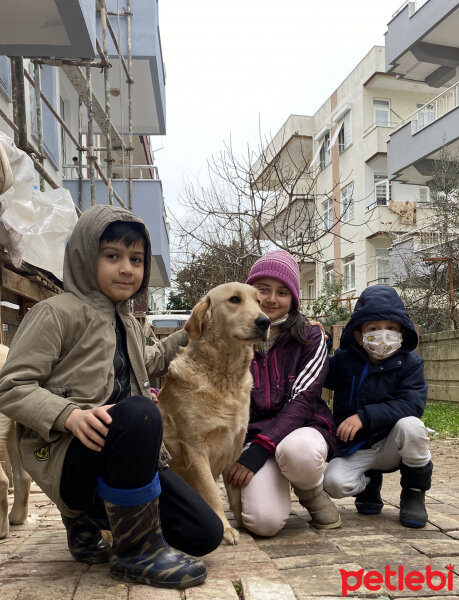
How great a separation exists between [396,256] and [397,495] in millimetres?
12751

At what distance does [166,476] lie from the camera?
2369 millimetres

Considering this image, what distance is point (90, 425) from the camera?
2049 millimetres

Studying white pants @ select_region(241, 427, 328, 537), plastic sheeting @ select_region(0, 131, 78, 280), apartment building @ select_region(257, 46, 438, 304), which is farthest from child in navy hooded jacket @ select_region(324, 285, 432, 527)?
apartment building @ select_region(257, 46, 438, 304)

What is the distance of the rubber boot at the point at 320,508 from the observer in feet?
10.0

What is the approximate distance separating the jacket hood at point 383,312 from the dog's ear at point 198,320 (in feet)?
2.98

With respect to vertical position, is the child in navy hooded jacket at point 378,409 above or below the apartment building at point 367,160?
below

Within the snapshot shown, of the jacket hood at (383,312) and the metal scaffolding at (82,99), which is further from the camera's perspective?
the metal scaffolding at (82,99)

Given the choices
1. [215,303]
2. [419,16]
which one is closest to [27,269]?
[215,303]

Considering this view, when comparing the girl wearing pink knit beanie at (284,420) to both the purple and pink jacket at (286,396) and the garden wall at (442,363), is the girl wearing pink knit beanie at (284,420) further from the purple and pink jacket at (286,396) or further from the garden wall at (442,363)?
the garden wall at (442,363)

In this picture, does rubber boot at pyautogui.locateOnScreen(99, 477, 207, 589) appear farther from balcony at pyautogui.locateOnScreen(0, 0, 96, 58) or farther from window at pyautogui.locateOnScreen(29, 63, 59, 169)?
Result: window at pyautogui.locateOnScreen(29, 63, 59, 169)

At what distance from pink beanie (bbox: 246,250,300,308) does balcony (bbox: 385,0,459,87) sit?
15.0m

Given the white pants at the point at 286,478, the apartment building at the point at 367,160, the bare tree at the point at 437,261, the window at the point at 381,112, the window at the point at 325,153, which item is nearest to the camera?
the white pants at the point at 286,478

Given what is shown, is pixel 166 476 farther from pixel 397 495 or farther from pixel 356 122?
pixel 356 122

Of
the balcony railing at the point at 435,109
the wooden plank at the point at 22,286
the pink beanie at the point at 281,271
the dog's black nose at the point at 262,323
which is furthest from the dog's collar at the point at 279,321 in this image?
the balcony railing at the point at 435,109
